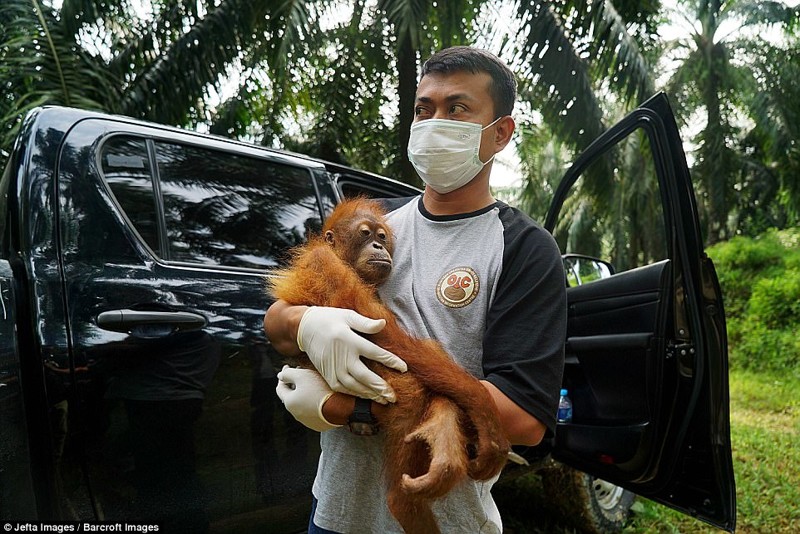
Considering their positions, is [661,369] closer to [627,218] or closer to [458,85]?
[458,85]

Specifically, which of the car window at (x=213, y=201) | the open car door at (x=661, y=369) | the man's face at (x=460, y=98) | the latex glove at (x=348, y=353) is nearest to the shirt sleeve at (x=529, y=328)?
the latex glove at (x=348, y=353)

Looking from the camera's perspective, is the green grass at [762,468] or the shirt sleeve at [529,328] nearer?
the shirt sleeve at [529,328]

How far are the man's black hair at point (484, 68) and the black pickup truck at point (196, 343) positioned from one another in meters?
1.06

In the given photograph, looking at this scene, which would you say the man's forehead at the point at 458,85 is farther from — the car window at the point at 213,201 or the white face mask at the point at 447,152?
the car window at the point at 213,201

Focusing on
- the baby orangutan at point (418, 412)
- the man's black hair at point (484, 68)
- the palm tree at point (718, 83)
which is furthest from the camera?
the palm tree at point (718, 83)

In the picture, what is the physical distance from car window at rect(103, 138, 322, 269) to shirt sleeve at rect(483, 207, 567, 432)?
4.68 feet

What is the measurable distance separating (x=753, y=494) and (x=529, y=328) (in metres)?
3.87

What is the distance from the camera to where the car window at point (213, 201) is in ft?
7.86

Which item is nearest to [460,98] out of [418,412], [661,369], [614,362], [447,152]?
[447,152]

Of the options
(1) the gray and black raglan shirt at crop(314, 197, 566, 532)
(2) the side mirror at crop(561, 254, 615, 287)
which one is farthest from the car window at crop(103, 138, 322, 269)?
(2) the side mirror at crop(561, 254, 615, 287)

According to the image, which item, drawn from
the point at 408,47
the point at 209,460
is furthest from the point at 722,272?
the point at 209,460

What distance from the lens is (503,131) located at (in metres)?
1.65

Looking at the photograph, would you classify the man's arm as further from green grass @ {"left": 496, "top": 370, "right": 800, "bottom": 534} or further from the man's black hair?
green grass @ {"left": 496, "top": 370, "right": 800, "bottom": 534}

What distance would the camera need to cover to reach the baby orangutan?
1249 millimetres
